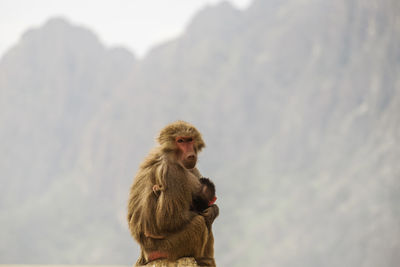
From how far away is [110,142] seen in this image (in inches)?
2697

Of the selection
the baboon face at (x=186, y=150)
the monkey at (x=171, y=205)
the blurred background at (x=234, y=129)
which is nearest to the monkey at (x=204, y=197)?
the monkey at (x=171, y=205)

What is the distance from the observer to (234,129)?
6644 cm

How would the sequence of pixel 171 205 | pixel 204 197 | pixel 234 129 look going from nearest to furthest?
pixel 171 205 → pixel 204 197 → pixel 234 129

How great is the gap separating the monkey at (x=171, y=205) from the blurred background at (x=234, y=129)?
1745 inches

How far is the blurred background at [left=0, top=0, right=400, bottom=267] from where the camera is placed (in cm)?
5153

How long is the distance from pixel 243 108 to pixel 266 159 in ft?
26.3

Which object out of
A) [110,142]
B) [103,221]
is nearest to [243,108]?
[110,142]

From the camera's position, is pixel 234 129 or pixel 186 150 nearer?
pixel 186 150

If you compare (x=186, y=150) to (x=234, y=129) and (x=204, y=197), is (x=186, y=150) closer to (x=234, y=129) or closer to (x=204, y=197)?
(x=204, y=197)

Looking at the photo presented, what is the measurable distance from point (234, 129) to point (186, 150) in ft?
200

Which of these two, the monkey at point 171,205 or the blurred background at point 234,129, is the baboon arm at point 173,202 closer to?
the monkey at point 171,205

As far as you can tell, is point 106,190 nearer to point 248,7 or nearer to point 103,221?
point 103,221

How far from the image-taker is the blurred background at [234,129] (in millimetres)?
51531

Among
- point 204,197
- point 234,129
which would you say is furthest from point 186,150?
point 234,129
